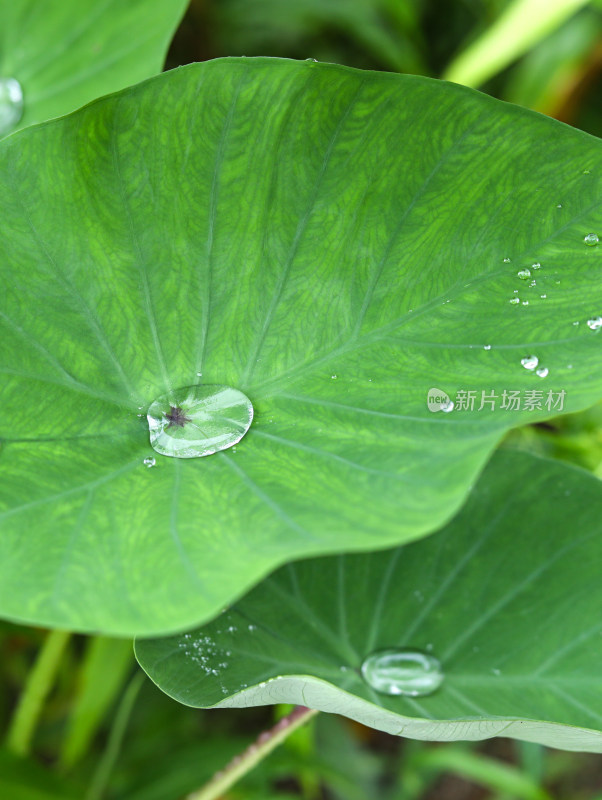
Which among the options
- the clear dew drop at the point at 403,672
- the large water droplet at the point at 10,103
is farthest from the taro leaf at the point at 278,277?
the large water droplet at the point at 10,103

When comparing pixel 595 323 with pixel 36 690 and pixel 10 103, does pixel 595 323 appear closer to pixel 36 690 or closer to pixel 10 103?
pixel 10 103

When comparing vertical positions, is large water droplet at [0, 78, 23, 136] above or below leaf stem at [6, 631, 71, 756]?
above

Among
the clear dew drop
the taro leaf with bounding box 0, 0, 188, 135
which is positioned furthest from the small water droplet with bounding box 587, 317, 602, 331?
the taro leaf with bounding box 0, 0, 188, 135

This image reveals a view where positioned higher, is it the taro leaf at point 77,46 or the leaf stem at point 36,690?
the taro leaf at point 77,46

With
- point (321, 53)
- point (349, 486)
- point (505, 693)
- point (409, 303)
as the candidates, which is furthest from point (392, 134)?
point (321, 53)

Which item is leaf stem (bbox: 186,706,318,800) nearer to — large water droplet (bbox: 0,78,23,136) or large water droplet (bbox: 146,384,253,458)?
large water droplet (bbox: 146,384,253,458)

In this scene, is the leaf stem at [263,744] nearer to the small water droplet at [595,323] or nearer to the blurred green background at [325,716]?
the blurred green background at [325,716]
